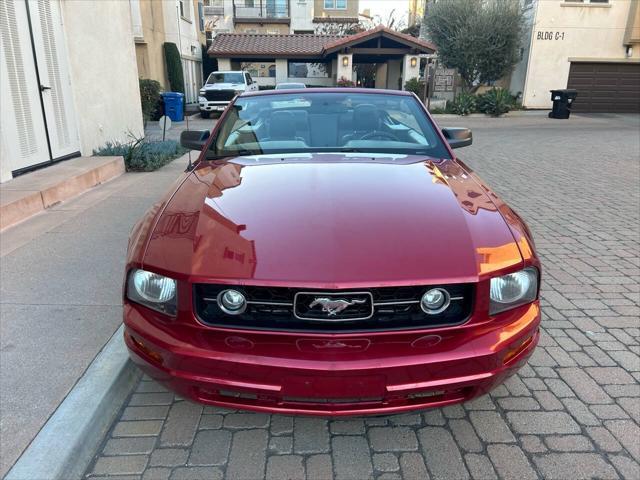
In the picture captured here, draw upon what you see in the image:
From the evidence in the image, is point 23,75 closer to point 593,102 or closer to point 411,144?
point 411,144

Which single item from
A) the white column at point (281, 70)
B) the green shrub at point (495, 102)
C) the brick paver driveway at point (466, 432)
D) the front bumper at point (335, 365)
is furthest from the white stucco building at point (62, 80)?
the white column at point (281, 70)

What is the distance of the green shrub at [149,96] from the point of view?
17781mm

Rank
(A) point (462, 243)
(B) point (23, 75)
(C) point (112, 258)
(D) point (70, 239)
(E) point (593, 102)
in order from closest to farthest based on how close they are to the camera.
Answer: (A) point (462, 243) → (C) point (112, 258) → (D) point (70, 239) → (B) point (23, 75) → (E) point (593, 102)

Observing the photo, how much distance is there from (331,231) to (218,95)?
1997 cm

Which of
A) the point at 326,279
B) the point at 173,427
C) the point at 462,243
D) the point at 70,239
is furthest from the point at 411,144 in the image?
the point at 70,239

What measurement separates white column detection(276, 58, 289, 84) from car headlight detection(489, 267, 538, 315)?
32.4 meters

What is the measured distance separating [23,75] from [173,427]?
20.7ft

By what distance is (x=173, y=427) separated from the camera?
8.13 ft

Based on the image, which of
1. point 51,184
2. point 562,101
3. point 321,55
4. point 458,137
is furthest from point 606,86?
point 51,184

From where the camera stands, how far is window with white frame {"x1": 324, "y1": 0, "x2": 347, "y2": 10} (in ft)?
148

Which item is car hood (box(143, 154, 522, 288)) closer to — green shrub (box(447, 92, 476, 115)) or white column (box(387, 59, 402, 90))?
green shrub (box(447, 92, 476, 115))

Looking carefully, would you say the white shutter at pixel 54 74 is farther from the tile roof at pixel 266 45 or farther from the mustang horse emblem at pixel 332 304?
the tile roof at pixel 266 45

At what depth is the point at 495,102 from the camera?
21562 mm

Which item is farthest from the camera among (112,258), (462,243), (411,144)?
(112,258)
